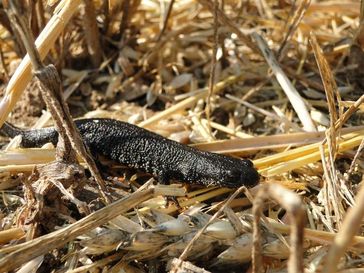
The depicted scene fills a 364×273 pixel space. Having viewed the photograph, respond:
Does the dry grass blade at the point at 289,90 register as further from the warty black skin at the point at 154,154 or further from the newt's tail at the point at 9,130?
the newt's tail at the point at 9,130

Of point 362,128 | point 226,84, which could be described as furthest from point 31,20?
point 362,128

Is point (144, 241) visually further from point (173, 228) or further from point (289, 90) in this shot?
point (289, 90)

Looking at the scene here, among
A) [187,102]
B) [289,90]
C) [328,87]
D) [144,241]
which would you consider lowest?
[144,241]

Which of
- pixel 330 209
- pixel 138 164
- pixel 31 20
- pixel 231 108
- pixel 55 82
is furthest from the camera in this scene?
pixel 231 108

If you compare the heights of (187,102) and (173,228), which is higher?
(187,102)

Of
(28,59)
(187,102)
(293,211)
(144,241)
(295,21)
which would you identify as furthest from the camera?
(187,102)

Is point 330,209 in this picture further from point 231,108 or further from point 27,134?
point 27,134

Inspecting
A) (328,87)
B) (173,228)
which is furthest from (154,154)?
(328,87)

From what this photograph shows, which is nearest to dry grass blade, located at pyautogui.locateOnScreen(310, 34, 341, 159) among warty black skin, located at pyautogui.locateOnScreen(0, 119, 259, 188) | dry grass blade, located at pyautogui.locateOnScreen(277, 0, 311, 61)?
warty black skin, located at pyautogui.locateOnScreen(0, 119, 259, 188)
